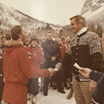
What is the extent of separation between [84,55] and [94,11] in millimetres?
4591

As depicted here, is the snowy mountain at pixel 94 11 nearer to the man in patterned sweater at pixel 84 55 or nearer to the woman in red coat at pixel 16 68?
the man in patterned sweater at pixel 84 55

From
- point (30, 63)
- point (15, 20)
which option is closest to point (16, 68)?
point (30, 63)

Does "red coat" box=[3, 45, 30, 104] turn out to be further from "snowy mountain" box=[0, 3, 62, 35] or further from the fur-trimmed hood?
"snowy mountain" box=[0, 3, 62, 35]

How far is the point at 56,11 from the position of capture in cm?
597

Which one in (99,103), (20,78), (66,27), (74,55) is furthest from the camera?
(66,27)

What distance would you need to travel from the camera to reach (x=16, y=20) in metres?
6.08

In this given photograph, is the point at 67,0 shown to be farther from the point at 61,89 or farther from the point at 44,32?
the point at 61,89

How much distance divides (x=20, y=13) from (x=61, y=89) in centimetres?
441

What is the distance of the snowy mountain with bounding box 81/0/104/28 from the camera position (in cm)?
486

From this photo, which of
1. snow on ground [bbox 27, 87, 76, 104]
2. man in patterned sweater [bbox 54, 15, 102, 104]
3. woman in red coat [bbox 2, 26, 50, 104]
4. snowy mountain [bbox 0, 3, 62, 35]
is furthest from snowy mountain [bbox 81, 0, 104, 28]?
woman in red coat [bbox 2, 26, 50, 104]

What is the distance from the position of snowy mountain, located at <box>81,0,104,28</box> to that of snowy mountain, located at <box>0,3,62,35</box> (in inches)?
61.2

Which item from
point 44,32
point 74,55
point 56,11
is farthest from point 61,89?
point 56,11

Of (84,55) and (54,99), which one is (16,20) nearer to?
(54,99)

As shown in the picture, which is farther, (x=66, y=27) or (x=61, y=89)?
(x=66, y=27)
